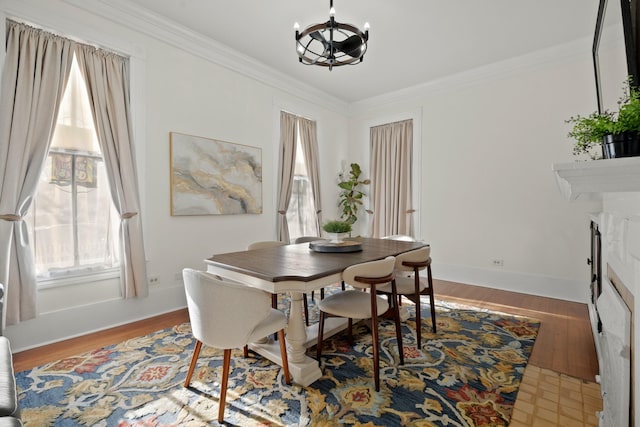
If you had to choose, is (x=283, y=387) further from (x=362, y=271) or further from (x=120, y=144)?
(x=120, y=144)

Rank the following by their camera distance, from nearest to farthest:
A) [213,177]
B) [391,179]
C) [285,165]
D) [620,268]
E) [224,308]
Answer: [620,268], [224,308], [213,177], [285,165], [391,179]

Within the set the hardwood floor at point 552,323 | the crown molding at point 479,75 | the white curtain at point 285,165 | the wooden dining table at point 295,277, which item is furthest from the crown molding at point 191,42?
the hardwood floor at point 552,323

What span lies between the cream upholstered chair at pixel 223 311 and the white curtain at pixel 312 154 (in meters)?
3.77

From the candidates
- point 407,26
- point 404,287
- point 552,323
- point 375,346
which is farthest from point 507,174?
point 375,346

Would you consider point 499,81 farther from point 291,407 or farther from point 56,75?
point 56,75

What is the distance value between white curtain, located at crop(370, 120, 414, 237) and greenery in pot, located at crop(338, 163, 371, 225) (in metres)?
0.27

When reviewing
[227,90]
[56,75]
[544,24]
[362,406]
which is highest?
[544,24]

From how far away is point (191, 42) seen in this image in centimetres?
365

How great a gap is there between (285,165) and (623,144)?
414cm

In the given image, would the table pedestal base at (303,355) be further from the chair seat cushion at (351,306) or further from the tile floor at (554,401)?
the tile floor at (554,401)

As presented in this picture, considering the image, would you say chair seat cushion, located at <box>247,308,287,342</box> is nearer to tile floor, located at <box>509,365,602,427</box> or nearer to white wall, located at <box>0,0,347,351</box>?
tile floor, located at <box>509,365,602,427</box>

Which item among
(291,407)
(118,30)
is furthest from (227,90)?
(291,407)

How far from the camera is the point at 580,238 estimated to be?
12.6ft

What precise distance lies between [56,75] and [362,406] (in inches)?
140
